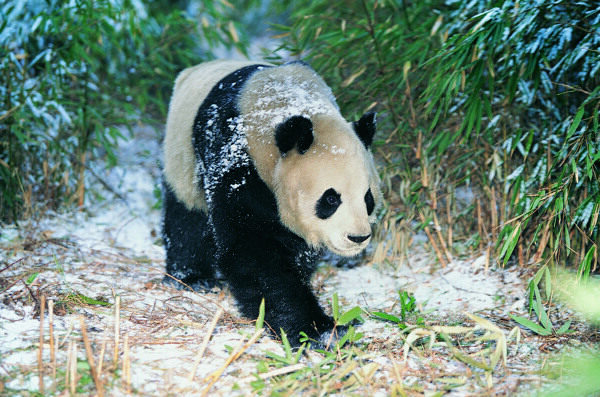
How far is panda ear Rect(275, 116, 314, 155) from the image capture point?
8.25ft

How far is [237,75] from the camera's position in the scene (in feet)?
10.1

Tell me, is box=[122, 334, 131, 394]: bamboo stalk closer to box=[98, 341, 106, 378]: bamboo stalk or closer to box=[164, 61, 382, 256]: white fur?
box=[98, 341, 106, 378]: bamboo stalk

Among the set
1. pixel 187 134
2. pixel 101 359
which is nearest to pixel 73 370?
pixel 101 359

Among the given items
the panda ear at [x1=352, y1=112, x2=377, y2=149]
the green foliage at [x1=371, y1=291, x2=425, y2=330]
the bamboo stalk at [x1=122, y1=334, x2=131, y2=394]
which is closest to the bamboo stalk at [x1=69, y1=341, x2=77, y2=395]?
the bamboo stalk at [x1=122, y1=334, x2=131, y2=394]

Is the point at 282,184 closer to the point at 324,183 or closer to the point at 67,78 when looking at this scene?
the point at 324,183

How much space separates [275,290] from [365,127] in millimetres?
919

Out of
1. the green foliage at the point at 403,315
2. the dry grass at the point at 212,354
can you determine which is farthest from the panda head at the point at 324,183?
the dry grass at the point at 212,354

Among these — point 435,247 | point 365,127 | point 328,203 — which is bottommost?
point 435,247

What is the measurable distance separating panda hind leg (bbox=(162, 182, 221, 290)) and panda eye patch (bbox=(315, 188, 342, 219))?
0.98 meters

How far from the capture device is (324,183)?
253 centimetres

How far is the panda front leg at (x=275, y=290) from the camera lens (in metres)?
2.60

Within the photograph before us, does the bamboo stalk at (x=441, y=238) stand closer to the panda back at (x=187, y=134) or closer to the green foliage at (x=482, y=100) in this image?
the green foliage at (x=482, y=100)

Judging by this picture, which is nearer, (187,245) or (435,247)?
(187,245)

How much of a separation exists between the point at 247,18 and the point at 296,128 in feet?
19.5
